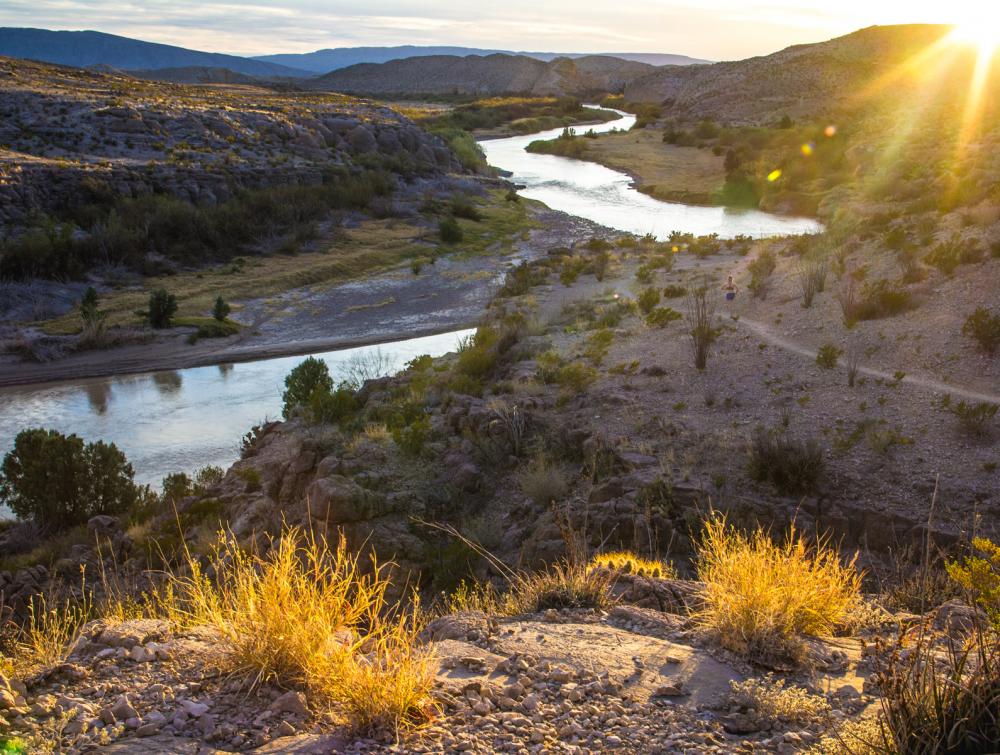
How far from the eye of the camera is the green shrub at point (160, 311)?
2575 cm

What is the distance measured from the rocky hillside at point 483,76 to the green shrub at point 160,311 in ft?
422

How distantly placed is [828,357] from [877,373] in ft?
2.57

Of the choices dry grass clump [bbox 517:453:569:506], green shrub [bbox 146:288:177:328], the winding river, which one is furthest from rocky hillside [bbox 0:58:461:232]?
dry grass clump [bbox 517:453:569:506]

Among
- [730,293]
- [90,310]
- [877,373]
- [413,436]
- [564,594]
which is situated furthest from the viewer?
[90,310]

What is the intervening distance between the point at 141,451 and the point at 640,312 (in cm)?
1189

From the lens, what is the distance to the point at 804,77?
3019 inches

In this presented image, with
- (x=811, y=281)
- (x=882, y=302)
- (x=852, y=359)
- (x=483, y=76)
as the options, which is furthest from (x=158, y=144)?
(x=483, y=76)

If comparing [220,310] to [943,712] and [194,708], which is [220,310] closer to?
[194,708]

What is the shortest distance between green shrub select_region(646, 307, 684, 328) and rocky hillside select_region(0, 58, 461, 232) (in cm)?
2574

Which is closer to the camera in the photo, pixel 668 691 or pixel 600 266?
pixel 668 691

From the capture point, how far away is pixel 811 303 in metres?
17.1

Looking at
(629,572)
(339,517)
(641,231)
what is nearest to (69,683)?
(629,572)

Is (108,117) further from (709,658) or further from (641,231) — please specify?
(709,658)

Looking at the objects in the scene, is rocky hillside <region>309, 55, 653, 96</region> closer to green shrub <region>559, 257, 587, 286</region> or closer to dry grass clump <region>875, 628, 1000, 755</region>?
green shrub <region>559, 257, 587, 286</region>
